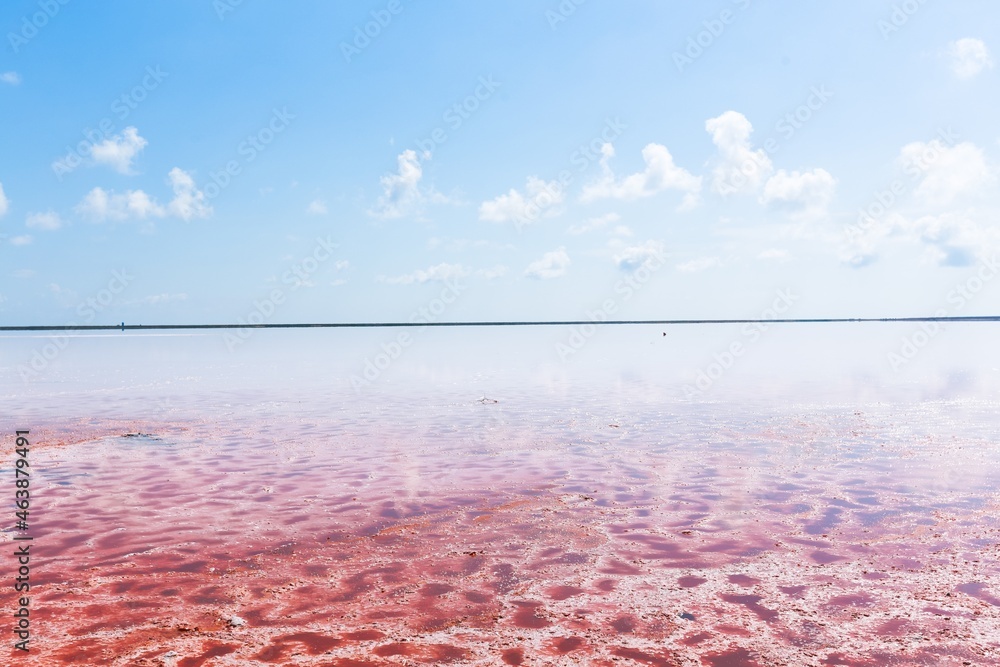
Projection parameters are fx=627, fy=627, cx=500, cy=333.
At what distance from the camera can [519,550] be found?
8883 millimetres

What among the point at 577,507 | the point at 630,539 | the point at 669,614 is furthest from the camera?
the point at 577,507

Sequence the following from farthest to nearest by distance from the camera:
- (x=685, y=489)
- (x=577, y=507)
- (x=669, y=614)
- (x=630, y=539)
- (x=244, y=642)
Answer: (x=685, y=489)
(x=577, y=507)
(x=630, y=539)
(x=669, y=614)
(x=244, y=642)

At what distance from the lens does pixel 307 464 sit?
14.1 metres

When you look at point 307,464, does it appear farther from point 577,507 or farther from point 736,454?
point 736,454

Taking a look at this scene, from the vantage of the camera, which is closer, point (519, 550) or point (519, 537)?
point (519, 550)

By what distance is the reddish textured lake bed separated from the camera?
247 inches

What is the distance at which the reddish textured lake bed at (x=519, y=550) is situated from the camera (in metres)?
6.26

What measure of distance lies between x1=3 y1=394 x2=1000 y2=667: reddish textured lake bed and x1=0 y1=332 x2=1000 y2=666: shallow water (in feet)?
0.14

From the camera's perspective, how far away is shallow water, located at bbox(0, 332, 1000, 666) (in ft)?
20.7

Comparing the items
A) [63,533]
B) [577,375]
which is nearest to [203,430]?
[63,533]

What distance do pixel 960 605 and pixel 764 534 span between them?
2715 mm

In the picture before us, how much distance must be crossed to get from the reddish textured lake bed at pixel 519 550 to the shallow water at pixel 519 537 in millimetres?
43

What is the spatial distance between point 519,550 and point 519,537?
1.74ft

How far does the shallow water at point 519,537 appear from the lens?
6.32 m
